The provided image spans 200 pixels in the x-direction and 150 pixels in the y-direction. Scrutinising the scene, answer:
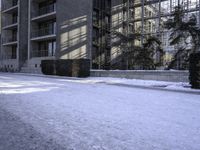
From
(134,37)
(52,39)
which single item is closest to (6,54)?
(52,39)

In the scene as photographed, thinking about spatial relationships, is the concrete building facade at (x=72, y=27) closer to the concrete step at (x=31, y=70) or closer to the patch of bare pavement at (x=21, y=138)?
the concrete step at (x=31, y=70)

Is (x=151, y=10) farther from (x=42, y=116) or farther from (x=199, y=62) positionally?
(x=42, y=116)

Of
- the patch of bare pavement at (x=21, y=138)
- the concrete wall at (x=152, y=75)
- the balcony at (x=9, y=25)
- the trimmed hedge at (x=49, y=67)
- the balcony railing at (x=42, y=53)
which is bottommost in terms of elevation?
the patch of bare pavement at (x=21, y=138)

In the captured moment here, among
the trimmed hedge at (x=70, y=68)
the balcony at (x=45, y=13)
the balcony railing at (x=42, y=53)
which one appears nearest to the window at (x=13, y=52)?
the balcony railing at (x=42, y=53)

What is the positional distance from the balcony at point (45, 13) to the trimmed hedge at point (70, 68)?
8.53m

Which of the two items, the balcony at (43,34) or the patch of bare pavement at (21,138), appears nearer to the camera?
the patch of bare pavement at (21,138)

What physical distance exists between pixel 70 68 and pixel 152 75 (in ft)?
26.5

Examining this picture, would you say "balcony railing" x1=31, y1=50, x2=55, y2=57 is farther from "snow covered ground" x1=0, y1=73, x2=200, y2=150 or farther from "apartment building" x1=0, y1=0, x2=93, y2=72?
"snow covered ground" x1=0, y1=73, x2=200, y2=150

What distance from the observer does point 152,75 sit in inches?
765

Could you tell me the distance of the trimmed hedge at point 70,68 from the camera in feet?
77.4

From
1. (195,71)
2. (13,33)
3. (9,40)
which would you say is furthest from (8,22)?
(195,71)

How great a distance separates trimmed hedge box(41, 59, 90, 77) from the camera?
2359 centimetres

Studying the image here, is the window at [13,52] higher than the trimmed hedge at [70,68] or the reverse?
higher

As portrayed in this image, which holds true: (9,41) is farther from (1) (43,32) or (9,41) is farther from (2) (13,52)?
(1) (43,32)
